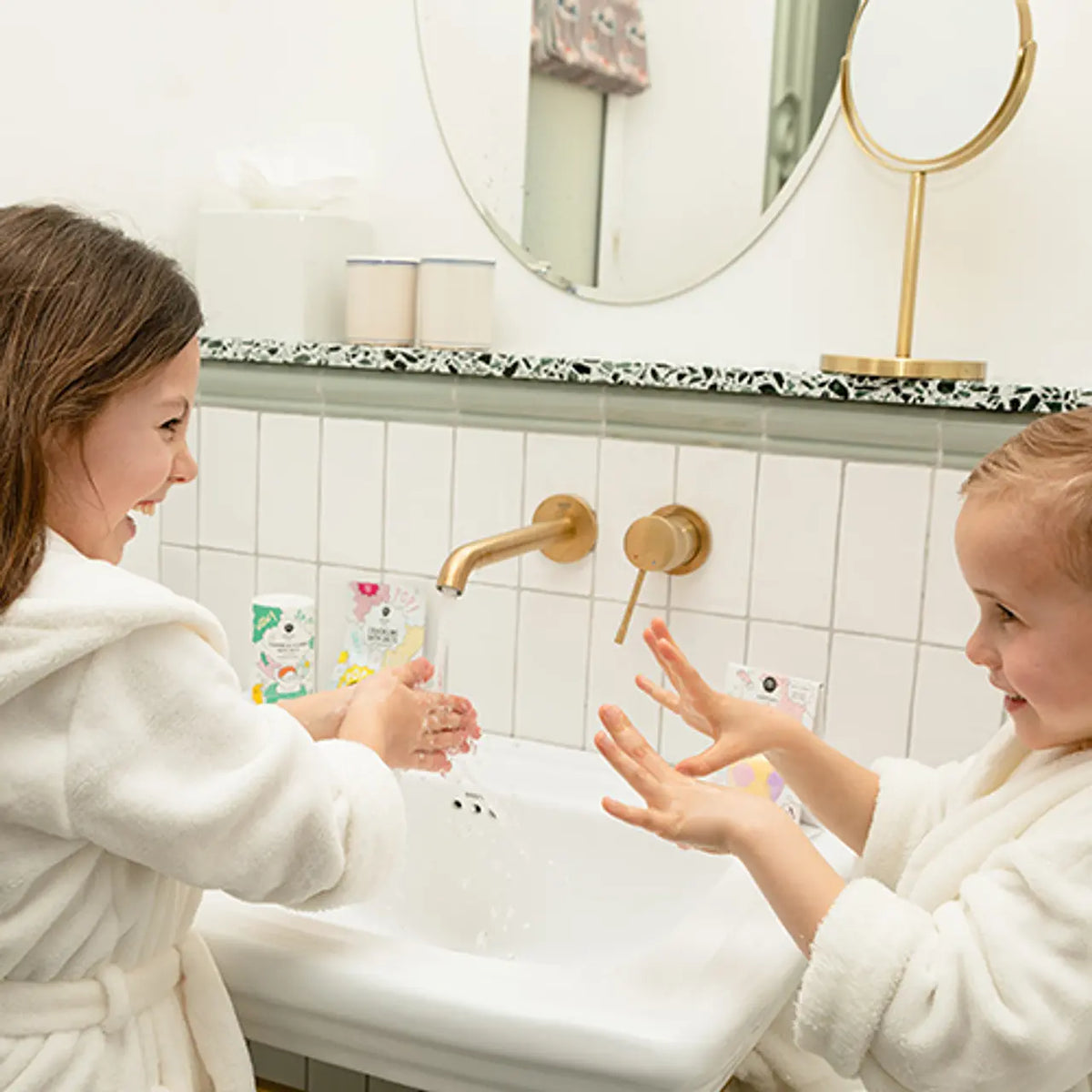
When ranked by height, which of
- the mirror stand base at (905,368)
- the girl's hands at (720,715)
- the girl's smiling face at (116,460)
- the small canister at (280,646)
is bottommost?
the small canister at (280,646)

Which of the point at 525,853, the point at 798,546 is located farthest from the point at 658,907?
the point at 798,546

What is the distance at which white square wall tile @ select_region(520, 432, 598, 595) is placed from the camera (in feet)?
4.69

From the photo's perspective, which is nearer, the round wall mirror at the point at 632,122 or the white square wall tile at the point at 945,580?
the white square wall tile at the point at 945,580

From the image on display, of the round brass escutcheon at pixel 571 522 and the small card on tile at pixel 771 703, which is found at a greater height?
the round brass escutcheon at pixel 571 522

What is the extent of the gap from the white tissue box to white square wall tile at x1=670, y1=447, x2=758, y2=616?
49 cm

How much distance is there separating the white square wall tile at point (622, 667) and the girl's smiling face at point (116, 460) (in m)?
0.60

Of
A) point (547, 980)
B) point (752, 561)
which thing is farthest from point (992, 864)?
point (752, 561)

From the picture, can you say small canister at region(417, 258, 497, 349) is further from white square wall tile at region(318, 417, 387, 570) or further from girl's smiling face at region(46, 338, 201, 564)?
girl's smiling face at region(46, 338, 201, 564)

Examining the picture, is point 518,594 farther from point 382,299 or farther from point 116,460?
point 116,460

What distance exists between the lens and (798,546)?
133 cm

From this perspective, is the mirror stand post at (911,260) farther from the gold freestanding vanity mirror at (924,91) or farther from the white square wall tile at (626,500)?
the white square wall tile at (626,500)

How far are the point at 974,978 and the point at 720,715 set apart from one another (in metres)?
0.31

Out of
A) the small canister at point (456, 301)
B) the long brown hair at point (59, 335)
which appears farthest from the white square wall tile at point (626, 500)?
the long brown hair at point (59, 335)

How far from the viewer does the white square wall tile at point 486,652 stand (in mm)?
1506
